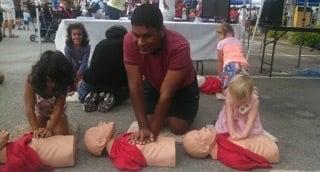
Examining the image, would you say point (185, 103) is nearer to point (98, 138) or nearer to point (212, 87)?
point (98, 138)

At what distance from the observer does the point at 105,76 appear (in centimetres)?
480

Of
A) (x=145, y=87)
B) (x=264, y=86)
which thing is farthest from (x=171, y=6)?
(x=145, y=87)

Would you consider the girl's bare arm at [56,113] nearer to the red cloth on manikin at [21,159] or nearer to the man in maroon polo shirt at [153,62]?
the red cloth on manikin at [21,159]

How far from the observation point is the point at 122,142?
3.36 meters

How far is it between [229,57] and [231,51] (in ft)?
0.42

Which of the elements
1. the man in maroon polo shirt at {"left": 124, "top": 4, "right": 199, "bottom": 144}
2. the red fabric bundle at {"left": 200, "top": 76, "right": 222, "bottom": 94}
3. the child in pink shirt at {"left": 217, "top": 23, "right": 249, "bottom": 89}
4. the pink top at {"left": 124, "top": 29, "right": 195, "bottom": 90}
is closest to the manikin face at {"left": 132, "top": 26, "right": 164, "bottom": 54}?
the man in maroon polo shirt at {"left": 124, "top": 4, "right": 199, "bottom": 144}

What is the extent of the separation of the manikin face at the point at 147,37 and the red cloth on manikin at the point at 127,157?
2.47ft

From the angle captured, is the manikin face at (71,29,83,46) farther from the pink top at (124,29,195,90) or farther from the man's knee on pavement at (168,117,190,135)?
the man's knee on pavement at (168,117,190,135)

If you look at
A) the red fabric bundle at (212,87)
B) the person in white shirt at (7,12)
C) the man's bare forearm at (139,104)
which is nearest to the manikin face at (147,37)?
the man's bare forearm at (139,104)

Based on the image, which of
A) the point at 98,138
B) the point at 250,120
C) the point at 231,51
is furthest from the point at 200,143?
the point at 231,51

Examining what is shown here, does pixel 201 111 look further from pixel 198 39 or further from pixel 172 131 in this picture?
pixel 198 39

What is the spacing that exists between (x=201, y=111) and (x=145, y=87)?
3.41ft

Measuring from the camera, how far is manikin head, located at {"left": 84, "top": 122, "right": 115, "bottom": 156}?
3.38m

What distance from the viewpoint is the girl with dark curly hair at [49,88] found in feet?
10.7
